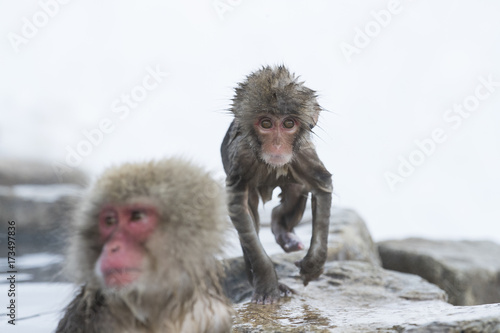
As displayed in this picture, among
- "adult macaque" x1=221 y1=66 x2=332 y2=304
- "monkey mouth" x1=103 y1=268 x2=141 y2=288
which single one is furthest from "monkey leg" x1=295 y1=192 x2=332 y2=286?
"monkey mouth" x1=103 y1=268 x2=141 y2=288

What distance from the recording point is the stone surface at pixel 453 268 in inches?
343

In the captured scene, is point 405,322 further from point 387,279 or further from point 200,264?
point 387,279

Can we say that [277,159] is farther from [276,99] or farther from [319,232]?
[319,232]

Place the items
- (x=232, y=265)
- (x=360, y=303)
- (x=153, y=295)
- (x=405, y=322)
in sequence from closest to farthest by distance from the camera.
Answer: (x=153, y=295)
(x=405, y=322)
(x=360, y=303)
(x=232, y=265)

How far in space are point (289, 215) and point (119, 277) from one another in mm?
3165

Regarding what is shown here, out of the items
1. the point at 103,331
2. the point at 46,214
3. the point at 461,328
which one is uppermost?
the point at 46,214

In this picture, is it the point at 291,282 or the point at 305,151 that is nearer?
the point at 305,151

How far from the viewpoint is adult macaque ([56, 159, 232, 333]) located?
2.93 metres

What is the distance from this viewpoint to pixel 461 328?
3607 mm

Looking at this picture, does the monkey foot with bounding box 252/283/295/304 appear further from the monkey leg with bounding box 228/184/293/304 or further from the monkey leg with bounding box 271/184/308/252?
the monkey leg with bounding box 271/184/308/252

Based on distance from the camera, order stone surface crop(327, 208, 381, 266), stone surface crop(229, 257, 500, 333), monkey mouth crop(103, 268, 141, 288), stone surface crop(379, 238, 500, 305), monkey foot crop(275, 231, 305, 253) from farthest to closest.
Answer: stone surface crop(379, 238, 500, 305) → stone surface crop(327, 208, 381, 266) → monkey foot crop(275, 231, 305, 253) → stone surface crop(229, 257, 500, 333) → monkey mouth crop(103, 268, 141, 288)

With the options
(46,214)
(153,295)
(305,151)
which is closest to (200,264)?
(153,295)

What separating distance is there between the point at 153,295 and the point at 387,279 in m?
3.62

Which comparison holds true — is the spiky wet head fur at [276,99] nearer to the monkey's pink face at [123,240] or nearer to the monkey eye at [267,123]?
the monkey eye at [267,123]
